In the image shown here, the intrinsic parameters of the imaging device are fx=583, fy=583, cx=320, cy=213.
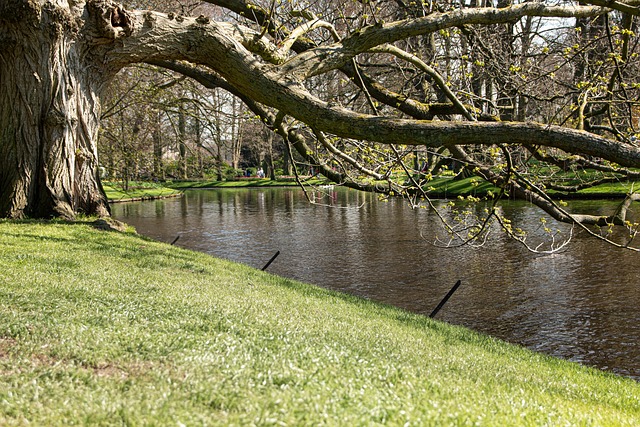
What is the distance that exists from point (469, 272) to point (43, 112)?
1165 centimetres

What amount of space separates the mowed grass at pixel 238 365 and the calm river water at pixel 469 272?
3.32 metres

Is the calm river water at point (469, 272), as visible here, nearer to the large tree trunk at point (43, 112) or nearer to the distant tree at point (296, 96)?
the distant tree at point (296, 96)

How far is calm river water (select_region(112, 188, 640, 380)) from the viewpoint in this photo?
11391mm

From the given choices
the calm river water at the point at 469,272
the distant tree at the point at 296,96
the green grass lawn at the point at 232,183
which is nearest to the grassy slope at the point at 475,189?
the calm river water at the point at 469,272

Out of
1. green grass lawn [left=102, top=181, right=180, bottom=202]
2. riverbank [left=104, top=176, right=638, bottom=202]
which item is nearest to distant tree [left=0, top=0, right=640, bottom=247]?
riverbank [left=104, top=176, right=638, bottom=202]

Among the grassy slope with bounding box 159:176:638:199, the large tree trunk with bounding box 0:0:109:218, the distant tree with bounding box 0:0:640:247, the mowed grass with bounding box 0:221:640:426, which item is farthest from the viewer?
the grassy slope with bounding box 159:176:638:199

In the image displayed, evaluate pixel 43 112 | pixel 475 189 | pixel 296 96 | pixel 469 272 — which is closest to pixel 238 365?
pixel 296 96

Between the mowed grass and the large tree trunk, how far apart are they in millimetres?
4488

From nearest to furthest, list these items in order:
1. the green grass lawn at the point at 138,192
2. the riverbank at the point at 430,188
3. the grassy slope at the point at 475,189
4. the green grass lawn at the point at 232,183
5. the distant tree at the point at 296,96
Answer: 1. the distant tree at the point at 296,96
2. the riverbank at the point at 430,188
3. the grassy slope at the point at 475,189
4. the green grass lawn at the point at 138,192
5. the green grass lawn at the point at 232,183

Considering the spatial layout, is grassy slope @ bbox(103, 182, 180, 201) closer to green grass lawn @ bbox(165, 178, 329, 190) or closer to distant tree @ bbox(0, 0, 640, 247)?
green grass lawn @ bbox(165, 178, 329, 190)

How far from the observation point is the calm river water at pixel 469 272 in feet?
37.4

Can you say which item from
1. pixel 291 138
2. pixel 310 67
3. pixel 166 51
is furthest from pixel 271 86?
pixel 291 138

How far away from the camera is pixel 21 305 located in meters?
5.95

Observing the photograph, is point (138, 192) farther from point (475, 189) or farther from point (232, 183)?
point (475, 189)
